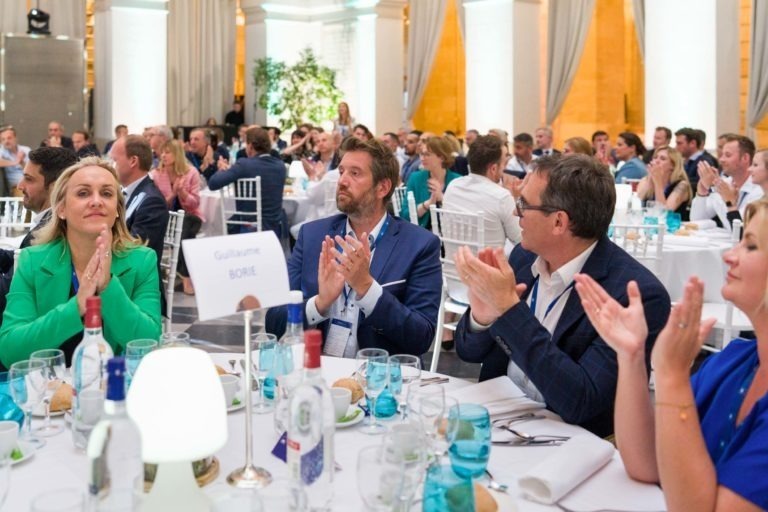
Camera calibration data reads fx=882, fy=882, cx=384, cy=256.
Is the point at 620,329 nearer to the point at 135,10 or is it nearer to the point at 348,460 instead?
the point at 348,460

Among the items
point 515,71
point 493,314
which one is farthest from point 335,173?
point 493,314

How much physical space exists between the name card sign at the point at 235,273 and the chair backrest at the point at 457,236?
333 centimetres

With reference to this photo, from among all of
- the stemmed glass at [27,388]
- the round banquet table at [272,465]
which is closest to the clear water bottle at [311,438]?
the round banquet table at [272,465]

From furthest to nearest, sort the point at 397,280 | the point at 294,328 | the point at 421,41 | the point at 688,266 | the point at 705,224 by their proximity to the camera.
→ the point at 421,41 → the point at 705,224 → the point at 688,266 → the point at 397,280 → the point at 294,328

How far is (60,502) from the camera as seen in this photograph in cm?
129

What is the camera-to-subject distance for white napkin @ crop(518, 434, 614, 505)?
5.26 ft

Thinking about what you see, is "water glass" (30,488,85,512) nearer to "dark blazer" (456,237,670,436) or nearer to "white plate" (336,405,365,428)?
"white plate" (336,405,365,428)

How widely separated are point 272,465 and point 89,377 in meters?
0.46

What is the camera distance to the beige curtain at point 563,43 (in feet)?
41.9

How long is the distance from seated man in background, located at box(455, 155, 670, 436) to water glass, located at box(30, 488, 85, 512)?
1.13 metres

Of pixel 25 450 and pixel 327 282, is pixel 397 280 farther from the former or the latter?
pixel 25 450

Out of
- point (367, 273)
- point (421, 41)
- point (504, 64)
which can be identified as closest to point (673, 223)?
point (367, 273)

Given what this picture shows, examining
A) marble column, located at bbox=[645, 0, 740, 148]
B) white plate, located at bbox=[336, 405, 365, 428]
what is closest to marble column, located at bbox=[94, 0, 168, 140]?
marble column, located at bbox=[645, 0, 740, 148]

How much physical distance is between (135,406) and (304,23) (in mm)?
14528
